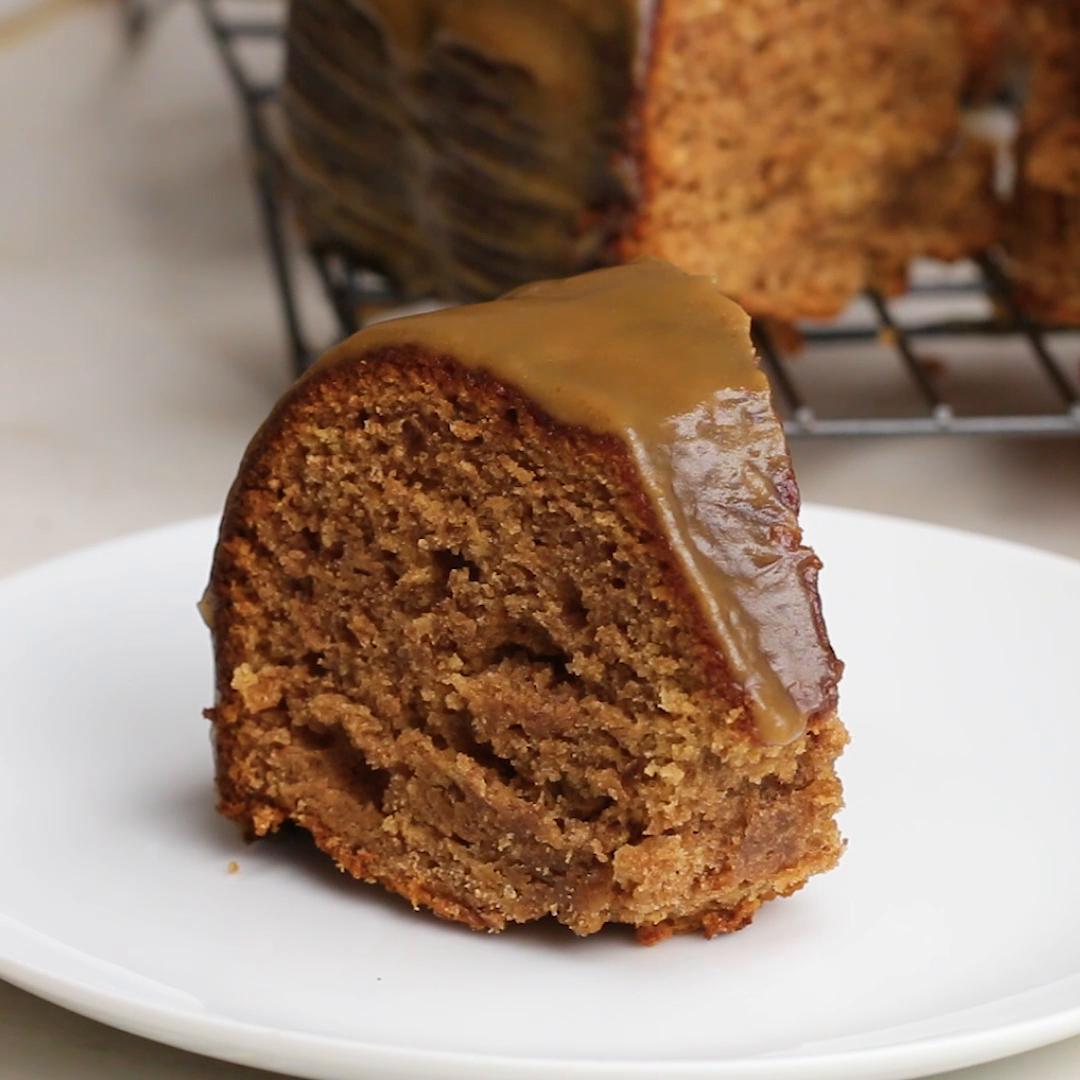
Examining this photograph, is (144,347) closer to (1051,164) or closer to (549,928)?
(1051,164)

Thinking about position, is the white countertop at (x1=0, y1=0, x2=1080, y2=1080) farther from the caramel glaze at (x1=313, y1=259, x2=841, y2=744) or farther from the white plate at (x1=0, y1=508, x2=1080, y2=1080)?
the caramel glaze at (x1=313, y1=259, x2=841, y2=744)

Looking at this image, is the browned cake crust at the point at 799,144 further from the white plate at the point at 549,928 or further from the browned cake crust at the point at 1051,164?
the white plate at the point at 549,928

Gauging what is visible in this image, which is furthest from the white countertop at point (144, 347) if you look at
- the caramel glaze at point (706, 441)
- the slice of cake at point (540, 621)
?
the caramel glaze at point (706, 441)

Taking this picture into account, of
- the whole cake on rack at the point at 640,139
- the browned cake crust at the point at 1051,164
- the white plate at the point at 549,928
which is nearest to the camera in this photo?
the white plate at the point at 549,928

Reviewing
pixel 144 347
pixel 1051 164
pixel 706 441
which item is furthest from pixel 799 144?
pixel 706 441

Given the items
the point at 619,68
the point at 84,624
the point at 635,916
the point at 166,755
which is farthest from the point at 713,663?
the point at 619,68

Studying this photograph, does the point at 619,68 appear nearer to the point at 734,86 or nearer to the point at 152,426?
the point at 734,86
